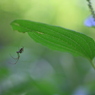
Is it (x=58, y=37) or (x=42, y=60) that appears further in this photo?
(x=42, y=60)

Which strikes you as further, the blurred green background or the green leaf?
the blurred green background

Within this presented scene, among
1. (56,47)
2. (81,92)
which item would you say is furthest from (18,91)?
(56,47)

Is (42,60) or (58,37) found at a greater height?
(58,37)

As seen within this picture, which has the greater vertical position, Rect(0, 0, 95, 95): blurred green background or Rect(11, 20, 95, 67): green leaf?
Rect(11, 20, 95, 67): green leaf
